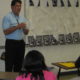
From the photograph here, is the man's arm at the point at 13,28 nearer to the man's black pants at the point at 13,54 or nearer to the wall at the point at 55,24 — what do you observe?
the man's black pants at the point at 13,54

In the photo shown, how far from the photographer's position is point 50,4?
5.15 meters

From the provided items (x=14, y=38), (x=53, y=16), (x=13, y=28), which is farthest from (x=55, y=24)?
(x=13, y=28)

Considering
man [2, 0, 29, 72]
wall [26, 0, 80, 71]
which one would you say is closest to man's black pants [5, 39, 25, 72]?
man [2, 0, 29, 72]

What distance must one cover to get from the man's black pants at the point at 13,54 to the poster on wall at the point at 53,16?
37.7 inches

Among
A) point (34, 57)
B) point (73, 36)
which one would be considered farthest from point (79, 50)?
point (34, 57)

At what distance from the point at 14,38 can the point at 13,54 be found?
0.85 feet

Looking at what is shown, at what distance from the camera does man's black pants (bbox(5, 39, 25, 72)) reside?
4.00 m

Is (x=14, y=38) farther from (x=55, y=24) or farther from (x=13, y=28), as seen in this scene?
(x=55, y=24)

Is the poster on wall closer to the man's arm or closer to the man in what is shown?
the man

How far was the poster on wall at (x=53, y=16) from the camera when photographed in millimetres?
4961

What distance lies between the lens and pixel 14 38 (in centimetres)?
402

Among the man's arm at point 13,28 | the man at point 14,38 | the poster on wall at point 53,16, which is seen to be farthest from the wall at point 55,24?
the man's arm at point 13,28

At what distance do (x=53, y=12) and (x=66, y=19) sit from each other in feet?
1.16

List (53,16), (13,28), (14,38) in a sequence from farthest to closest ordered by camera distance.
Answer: (53,16)
(14,38)
(13,28)
